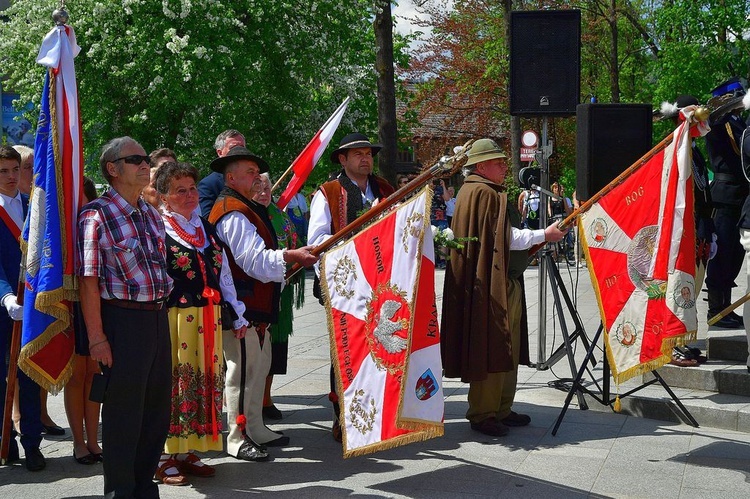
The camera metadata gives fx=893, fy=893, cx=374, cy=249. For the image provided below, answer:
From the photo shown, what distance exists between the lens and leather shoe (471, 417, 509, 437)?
20.7 ft

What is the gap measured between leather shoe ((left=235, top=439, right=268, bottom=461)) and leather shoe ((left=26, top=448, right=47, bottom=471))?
1195mm

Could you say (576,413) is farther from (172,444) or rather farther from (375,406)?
(172,444)

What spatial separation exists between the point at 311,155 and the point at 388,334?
2.88m

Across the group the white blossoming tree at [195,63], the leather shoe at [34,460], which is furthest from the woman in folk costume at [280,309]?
the white blossoming tree at [195,63]

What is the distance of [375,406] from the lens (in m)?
5.21

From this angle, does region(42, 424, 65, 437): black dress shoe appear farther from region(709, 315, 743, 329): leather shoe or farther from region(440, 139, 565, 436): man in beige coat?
region(709, 315, 743, 329): leather shoe

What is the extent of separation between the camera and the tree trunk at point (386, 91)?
13289 millimetres

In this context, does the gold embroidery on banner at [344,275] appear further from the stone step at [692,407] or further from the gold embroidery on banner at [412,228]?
the stone step at [692,407]

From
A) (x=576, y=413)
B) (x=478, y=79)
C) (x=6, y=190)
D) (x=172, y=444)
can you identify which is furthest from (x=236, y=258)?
(x=478, y=79)

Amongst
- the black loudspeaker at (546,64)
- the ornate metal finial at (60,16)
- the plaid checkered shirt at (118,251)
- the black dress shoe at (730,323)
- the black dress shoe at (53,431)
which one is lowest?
the black dress shoe at (53,431)

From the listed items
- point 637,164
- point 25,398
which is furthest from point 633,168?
point 25,398

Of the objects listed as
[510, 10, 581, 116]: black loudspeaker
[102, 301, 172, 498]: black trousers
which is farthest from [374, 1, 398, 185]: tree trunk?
[102, 301, 172, 498]: black trousers

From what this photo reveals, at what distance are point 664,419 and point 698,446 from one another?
30.5 inches

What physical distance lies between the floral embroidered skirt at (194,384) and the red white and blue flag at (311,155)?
230cm
